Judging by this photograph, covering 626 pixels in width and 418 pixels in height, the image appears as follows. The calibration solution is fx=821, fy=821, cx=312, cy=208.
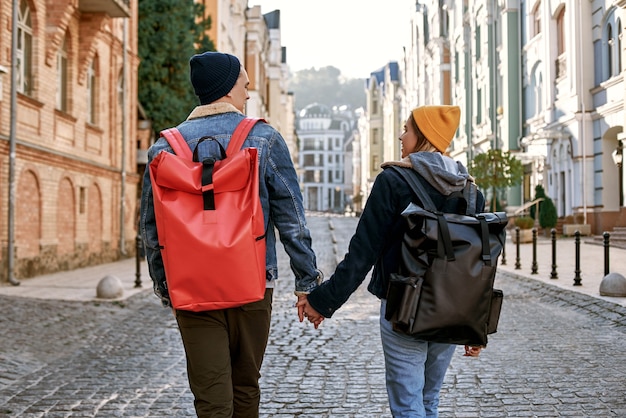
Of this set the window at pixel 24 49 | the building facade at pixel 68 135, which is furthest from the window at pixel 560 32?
the window at pixel 24 49

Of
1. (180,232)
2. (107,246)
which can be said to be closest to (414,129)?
(180,232)

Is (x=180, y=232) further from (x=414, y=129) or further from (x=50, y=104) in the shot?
(x=50, y=104)

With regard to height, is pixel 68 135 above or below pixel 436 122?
above

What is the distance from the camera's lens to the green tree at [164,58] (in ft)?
92.4

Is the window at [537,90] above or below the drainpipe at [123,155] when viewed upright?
above

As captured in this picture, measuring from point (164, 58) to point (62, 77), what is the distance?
9.28m

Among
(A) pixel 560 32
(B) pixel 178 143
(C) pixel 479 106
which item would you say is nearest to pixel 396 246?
(B) pixel 178 143

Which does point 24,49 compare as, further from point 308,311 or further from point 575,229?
point 575,229

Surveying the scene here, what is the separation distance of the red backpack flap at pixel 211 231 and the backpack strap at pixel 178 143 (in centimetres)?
9

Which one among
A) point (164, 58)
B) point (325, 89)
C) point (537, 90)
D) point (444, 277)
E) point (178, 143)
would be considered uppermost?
point (325, 89)

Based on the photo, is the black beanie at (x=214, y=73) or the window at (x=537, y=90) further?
the window at (x=537, y=90)

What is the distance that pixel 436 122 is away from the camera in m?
3.56

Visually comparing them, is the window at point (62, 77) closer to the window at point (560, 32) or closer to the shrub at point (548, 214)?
the shrub at point (548, 214)

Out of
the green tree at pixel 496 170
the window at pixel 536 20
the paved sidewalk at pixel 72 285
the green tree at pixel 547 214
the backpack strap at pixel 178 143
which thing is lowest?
the paved sidewalk at pixel 72 285
